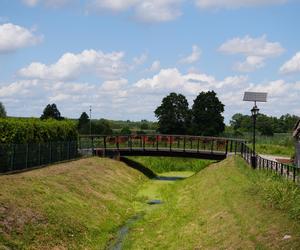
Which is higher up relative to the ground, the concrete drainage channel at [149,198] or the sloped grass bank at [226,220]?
the sloped grass bank at [226,220]

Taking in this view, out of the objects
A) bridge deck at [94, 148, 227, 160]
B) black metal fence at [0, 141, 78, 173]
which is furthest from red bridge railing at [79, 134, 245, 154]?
black metal fence at [0, 141, 78, 173]

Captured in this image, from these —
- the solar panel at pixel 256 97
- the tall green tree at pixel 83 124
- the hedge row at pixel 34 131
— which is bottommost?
the hedge row at pixel 34 131

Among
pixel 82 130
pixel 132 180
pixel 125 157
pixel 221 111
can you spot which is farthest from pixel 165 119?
pixel 132 180

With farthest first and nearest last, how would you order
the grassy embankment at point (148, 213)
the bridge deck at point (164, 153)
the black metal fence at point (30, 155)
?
Result: the bridge deck at point (164, 153)
the black metal fence at point (30, 155)
the grassy embankment at point (148, 213)

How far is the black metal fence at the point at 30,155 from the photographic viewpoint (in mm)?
35250

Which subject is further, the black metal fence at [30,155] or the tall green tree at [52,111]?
the tall green tree at [52,111]

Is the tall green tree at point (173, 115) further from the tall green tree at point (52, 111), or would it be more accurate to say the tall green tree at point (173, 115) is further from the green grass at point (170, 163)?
the green grass at point (170, 163)

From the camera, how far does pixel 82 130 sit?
4331 inches

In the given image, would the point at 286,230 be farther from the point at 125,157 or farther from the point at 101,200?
the point at 125,157

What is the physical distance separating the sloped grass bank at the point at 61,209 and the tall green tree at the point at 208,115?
61.6 metres

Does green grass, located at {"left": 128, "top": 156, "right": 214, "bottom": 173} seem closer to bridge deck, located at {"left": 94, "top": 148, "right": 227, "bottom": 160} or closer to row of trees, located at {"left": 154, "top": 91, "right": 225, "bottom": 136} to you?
bridge deck, located at {"left": 94, "top": 148, "right": 227, "bottom": 160}

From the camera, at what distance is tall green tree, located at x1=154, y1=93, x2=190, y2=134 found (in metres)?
105

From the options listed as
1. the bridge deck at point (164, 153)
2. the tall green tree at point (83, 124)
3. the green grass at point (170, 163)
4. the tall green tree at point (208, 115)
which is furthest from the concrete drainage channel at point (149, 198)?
the tall green tree at point (83, 124)

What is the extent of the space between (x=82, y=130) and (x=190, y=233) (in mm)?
87276
